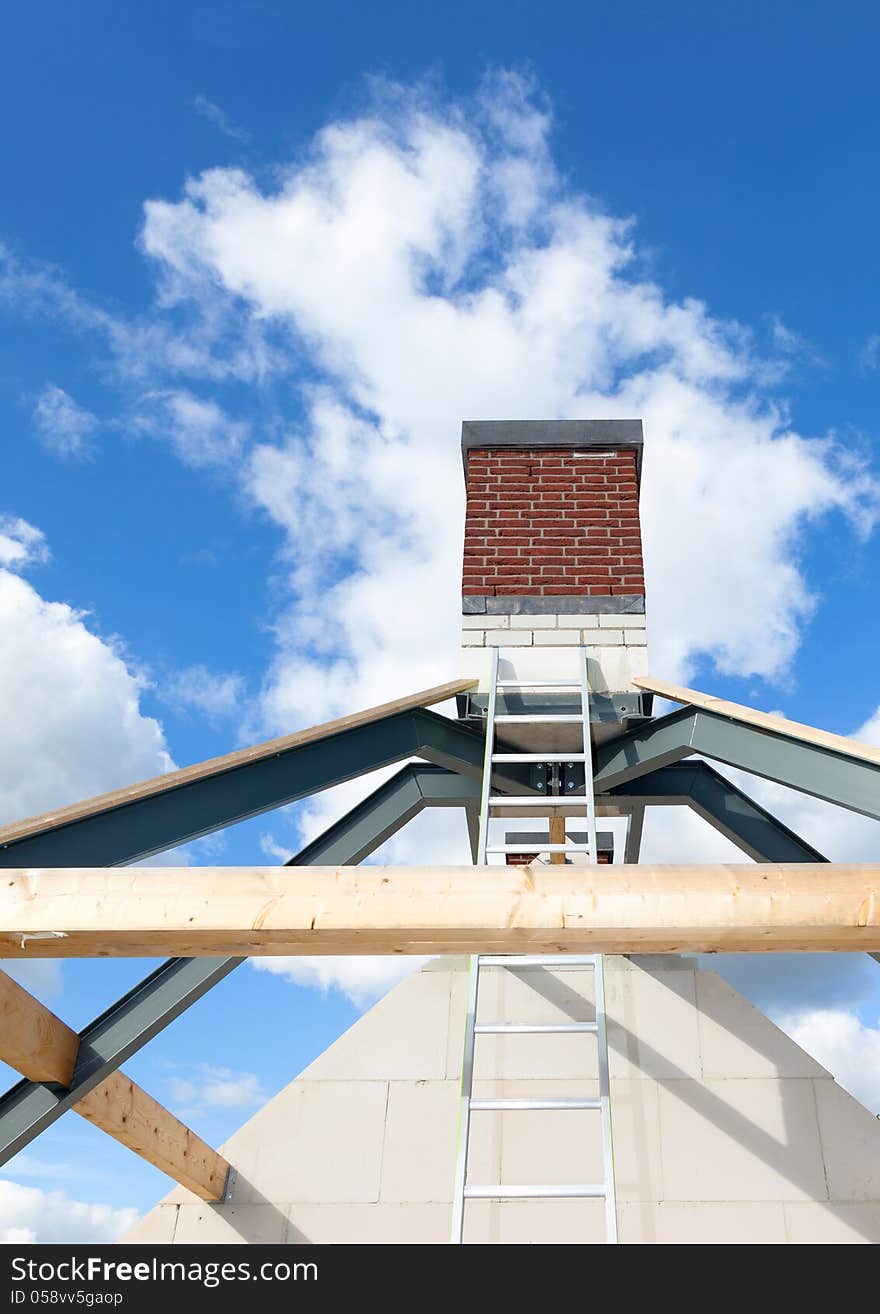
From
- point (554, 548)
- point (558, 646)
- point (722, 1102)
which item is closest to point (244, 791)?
point (558, 646)

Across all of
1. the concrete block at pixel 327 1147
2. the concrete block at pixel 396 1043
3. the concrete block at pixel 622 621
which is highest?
the concrete block at pixel 622 621

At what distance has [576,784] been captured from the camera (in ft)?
22.0

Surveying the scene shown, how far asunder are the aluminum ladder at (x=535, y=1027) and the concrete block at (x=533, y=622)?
11.9 inches

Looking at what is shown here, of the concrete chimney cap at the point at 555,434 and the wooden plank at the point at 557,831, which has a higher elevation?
the concrete chimney cap at the point at 555,434

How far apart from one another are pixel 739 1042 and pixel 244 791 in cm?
401

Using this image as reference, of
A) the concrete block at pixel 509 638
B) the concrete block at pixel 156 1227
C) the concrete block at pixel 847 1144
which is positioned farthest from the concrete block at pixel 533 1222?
the concrete block at pixel 509 638

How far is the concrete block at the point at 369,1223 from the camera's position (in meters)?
6.31

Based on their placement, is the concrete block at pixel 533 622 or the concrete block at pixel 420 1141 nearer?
the concrete block at pixel 420 1141

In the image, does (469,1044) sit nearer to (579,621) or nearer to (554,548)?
(579,621)

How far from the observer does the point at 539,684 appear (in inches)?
260

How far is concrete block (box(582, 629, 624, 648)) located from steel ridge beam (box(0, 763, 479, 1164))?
1.89 metres

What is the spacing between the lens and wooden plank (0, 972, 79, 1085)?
14.3 ft

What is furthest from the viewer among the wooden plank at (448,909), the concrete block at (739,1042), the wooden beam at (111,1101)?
the concrete block at (739,1042)

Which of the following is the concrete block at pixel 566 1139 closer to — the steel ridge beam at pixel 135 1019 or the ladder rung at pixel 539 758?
the steel ridge beam at pixel 135 1019
